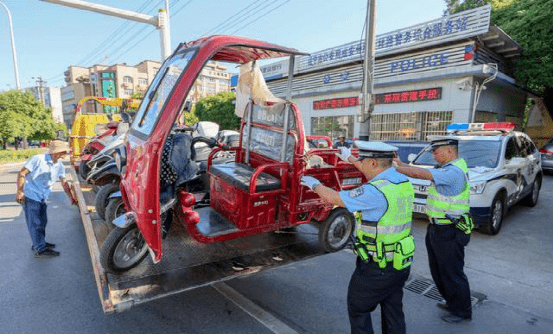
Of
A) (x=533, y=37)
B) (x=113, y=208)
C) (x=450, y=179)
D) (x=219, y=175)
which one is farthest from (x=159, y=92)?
(x=533, y=37)

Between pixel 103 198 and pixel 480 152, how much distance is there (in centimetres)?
647

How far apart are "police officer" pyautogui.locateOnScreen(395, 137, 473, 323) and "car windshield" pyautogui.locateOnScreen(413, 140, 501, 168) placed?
3.23m

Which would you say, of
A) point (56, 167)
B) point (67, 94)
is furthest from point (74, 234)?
point (67, 94)

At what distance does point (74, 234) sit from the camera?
5.32 metres

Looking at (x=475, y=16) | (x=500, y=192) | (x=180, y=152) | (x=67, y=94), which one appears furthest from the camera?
(x=67, y=94)

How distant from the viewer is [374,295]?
2145 mm

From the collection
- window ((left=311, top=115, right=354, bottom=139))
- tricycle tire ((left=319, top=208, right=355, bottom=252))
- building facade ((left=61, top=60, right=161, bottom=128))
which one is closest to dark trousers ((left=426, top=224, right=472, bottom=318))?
tricycle tire ((left=319, top=208, right=355, bottom=252))

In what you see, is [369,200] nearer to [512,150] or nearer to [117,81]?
[512,150]

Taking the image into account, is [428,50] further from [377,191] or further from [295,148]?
[377,191]

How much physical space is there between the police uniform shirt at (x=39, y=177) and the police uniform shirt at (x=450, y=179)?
16.0 ft

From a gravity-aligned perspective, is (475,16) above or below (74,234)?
above

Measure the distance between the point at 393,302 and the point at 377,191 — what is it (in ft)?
2.89

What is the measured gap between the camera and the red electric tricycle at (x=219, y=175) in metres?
2.58

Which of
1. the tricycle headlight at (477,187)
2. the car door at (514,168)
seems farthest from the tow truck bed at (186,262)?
the car door at (514,168)
